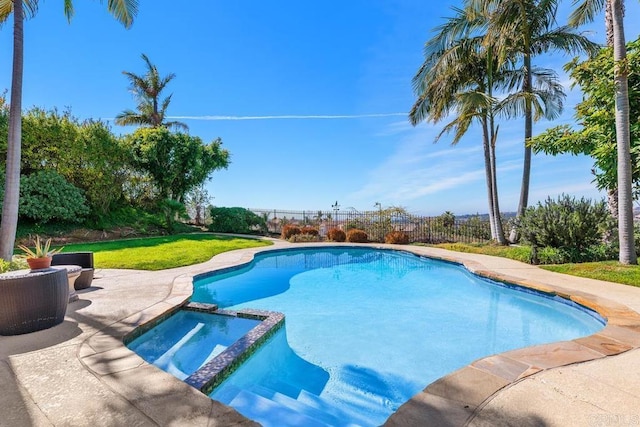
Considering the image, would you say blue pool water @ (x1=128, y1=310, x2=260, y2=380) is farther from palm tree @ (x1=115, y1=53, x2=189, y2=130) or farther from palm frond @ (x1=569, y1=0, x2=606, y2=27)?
palm tree @ (x1=115, y1=53, x2=189, y2=130)

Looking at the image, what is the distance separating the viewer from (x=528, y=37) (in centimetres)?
984

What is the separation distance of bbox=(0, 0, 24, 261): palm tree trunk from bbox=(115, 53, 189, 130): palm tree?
47.7 feet

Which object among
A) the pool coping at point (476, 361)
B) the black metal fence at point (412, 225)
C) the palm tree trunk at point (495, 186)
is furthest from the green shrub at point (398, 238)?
the pool coping at point (476, 361)

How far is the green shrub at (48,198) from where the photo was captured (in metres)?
11.2

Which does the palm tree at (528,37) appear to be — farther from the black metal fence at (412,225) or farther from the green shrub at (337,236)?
the green shrub at (337,236)

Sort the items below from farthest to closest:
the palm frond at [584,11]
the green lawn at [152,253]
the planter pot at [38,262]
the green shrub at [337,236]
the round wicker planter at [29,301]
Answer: the green shrub at [337,236] < the palm frond at [584,11] < the green lawn at [152,253] < the planter pot at [38,262] < the round wicker planter at [29,301]

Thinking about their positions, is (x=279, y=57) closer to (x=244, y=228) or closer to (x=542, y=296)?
(x=244, y=228)

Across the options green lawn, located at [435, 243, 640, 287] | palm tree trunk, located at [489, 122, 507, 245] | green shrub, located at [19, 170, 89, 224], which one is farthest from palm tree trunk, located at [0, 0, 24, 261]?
palm tree trunk, located at [489, 122, 507, 245]

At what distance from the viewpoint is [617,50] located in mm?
6785

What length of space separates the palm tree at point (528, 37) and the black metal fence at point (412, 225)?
8.36 feet

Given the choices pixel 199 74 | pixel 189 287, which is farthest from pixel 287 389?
pixel 199 74

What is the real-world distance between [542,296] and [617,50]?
238 inches

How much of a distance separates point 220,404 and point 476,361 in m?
2.23

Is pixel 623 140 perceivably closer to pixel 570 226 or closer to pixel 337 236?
pixel 570 226
